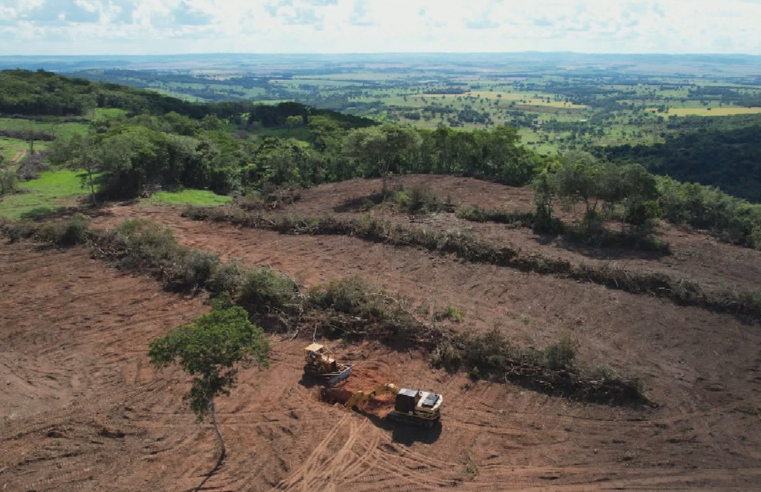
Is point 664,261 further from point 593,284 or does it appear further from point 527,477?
point 527,477

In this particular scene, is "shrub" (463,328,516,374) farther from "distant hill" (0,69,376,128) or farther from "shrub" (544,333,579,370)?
"distant hill" (0,69,376,128)

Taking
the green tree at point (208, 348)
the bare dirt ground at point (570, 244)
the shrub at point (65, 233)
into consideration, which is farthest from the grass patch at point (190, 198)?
the green tree at point (208, 348)

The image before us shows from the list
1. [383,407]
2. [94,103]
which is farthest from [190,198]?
[94,103]

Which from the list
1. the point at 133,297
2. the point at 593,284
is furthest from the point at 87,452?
the point at 593,284

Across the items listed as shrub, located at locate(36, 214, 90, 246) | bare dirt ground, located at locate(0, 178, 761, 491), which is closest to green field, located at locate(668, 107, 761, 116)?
bare dirt ground, located at locate(0, 178, 761, 491)

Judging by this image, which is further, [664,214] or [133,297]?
[664,214]

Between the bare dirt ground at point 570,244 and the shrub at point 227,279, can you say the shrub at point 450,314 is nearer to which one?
the bare dirt ground at point 570,244
